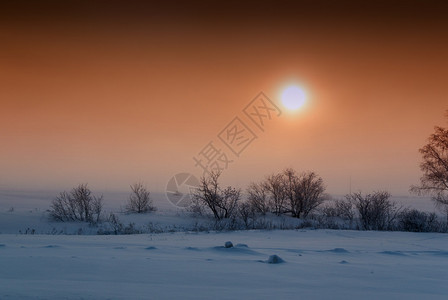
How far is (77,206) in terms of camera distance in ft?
113

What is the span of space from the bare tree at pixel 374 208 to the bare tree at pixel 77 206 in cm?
1896

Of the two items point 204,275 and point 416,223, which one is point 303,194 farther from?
point 204,275

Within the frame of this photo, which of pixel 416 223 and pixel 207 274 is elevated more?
pixel 416 223

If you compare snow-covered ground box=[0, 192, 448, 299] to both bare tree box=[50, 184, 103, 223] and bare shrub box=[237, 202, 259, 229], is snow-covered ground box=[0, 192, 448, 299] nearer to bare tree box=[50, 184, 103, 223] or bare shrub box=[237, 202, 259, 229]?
bare shrub box=[237, 202, 259, 229]

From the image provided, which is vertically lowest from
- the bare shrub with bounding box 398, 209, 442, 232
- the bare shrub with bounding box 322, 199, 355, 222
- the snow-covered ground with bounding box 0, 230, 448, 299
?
the snow-covered ground with bounding box 0, 230, 448, 299

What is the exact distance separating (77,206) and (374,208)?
2205 cm

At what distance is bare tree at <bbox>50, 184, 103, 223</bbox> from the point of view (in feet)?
109

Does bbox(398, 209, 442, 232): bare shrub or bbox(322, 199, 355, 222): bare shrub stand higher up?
bbox(322, 199, 355, 222): bare shrub

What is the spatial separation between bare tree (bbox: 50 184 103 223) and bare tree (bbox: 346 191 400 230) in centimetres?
1896

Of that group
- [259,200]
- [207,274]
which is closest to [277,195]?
[259,200]

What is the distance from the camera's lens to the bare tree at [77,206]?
33.3 m

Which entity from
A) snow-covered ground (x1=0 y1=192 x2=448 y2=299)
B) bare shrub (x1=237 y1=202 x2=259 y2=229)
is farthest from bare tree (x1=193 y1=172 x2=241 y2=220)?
snow-covered ground (x1=0 y1=192 x2=448 y2=299)

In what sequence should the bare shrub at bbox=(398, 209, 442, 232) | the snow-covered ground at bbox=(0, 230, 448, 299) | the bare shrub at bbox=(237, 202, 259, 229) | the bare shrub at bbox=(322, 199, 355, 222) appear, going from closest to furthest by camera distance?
1. the snow-covered ground at bbox=(0, 230, 448, 299)
2. the bare shrub at bbox=(398, 209, 442, 232)
3. the bare shrub at bbox=(237, 202, 259, 229)
4. the bare shrub at bbox=(322, 199, 355, 222)

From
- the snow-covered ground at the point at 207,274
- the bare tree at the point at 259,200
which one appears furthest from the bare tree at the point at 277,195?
the snow-covered ground at the point at 207,274
